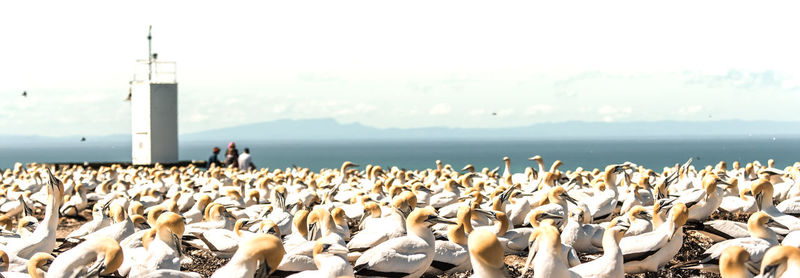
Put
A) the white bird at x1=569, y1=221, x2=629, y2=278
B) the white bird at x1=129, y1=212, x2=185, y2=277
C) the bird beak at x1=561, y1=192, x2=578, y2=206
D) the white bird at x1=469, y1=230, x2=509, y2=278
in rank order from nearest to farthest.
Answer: the white bird at x1=469, y1=230, x2=509, y2=278, the white bird at x1=569, y1=221, x2=629, y2=278, the white bird at x1=129, y1=212, x2=185, y2=277, the bird beak at x1=561, y1=192, x2=578, y2=206

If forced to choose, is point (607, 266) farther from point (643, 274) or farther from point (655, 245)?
point (643, 274)

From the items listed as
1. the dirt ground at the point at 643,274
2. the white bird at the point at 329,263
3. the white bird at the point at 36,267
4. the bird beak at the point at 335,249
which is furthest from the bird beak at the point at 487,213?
the white bird at the point at 36,267

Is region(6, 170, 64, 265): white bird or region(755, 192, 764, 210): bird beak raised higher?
region(755, 192, 764, 210): bird beak

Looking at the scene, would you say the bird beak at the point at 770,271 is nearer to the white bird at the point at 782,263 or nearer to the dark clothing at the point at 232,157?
the white bird at the point at 782,263

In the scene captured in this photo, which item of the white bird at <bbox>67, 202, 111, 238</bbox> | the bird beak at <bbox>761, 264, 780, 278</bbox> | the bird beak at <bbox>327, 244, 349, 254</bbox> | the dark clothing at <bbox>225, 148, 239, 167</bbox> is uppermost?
the dark clothing at <bbox>225, 148, 239, 167</bbox>

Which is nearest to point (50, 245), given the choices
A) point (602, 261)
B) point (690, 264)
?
point (602, 261)

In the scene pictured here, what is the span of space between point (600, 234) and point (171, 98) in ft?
93.2

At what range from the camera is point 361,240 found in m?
10.2

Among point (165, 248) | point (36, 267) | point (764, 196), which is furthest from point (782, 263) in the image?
point (764, 196)

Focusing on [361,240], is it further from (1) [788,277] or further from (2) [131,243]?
(1) [788,277]

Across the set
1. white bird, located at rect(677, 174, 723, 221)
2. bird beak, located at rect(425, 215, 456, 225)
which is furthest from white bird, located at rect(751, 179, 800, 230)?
bird beak, located at rect(425, 215, 456, 225)

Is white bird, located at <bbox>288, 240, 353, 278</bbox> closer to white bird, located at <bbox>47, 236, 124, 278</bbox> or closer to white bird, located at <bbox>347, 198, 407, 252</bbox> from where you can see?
white bird, located at <bbox>47, 236, 124, 278</bbox>

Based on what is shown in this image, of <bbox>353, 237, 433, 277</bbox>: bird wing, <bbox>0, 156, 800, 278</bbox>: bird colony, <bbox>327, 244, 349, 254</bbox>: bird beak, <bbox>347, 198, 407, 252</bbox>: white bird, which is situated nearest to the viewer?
<bbox>0, 156, 800, 278</bbox>: bird colony

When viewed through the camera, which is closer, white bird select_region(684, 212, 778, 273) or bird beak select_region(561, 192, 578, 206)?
white bird select_region(684, 212, 778, 273)
